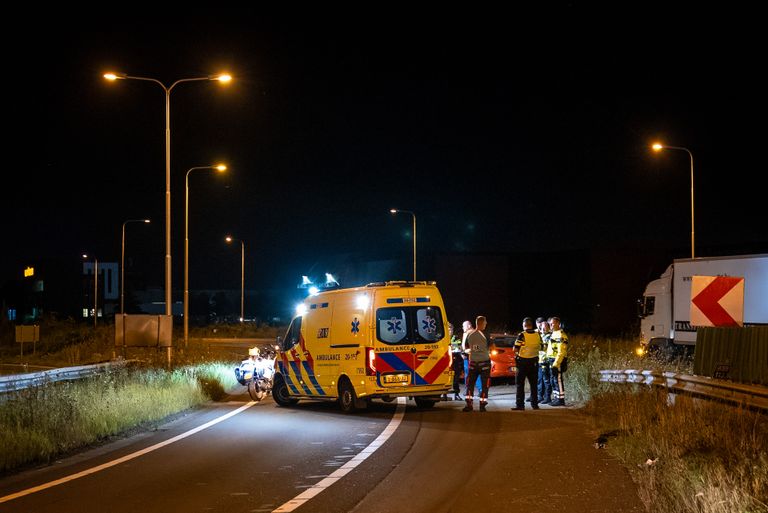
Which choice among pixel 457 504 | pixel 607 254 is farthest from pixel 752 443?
pixel 607 254

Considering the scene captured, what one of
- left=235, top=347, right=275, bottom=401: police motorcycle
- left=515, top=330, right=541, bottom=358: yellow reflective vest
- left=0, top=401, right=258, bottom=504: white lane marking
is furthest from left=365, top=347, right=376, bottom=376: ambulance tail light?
left=235, top=347, right=275, bottom=401: police motorcycle

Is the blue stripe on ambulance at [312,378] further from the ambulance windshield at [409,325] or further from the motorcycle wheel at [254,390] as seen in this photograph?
the motorcycle wheel at [254,390]

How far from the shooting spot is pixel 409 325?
17.6m

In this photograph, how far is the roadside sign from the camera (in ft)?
40.6

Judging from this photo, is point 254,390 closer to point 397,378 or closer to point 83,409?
point 397,378

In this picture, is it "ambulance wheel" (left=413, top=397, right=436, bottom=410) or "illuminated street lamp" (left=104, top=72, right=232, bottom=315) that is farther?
"illuminated street lamp" (left=104, top=72, right=232, bottom=315)

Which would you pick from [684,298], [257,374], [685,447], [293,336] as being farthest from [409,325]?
[684,298]

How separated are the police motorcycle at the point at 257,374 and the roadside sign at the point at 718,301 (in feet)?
35.8

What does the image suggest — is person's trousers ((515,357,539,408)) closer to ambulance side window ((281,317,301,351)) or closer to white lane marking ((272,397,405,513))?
white lane marking ((272,397,405,513))

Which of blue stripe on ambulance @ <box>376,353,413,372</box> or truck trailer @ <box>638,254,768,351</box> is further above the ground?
truck trailer @ <box>638,254,768,351</box>

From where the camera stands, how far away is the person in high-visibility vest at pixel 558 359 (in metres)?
18.4

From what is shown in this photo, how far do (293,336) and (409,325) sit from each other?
3429 mm

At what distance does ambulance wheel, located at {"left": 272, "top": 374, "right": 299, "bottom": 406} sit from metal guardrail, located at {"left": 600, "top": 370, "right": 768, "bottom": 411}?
22.3 feet

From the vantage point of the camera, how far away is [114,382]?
18375mm
